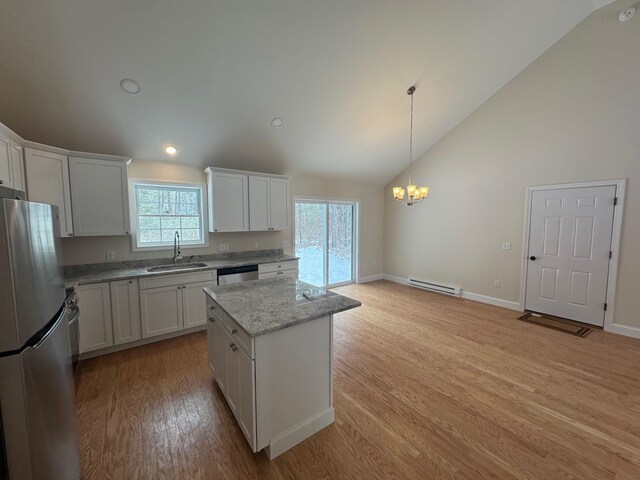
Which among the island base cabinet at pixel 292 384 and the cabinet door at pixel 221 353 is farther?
the cabinet door at pixel 221 353

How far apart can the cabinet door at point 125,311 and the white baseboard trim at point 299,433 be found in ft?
7.66

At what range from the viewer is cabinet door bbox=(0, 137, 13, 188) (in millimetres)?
2064

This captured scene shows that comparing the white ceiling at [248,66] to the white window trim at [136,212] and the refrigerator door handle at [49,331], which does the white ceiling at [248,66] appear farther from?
the refrigerator door handle at [49,331]

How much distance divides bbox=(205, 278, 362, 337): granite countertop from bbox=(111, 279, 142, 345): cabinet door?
141 cm

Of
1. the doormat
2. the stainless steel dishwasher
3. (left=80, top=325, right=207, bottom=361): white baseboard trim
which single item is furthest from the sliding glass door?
the doormat

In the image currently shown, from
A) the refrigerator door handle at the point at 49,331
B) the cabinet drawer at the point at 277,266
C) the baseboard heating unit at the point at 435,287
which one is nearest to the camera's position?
the refrigerator door handle at the point at 49,331

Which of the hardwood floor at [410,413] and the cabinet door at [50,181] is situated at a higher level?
the cabinet door at [50,181]

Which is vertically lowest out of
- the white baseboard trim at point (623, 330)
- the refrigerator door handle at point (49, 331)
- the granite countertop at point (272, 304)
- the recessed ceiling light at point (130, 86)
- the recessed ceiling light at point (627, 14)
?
the white baseboard trim at point (623, 330)

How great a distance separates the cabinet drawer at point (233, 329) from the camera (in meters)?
1.59

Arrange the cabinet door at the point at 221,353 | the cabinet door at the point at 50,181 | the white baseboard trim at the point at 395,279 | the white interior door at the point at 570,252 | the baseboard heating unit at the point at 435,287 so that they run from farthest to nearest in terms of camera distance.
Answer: the white baseboard trim at the point at 395,279
the baseboard heating unit at the point at 435,287
the white interior door at the point at 570,252
the cabinet door at the point at 50,181
the cabinet door at the point at 221,353

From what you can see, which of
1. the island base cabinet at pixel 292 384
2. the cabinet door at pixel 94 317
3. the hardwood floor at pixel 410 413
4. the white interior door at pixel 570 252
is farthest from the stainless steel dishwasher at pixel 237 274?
the white interior door at pixel 570 252

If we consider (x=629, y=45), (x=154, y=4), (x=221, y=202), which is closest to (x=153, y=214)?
(x=221, y=202)

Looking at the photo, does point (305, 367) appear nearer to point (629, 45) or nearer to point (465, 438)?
point (465, 438)

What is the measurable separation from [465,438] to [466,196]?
13.7 ft
